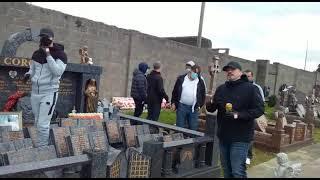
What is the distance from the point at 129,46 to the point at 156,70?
584cm

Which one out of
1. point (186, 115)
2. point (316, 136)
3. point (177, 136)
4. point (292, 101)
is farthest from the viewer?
point (292, 101)

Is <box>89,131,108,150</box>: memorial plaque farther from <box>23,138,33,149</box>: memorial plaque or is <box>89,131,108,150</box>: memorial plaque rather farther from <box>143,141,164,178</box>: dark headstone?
<box>143,141,164,178</box>: dark headstone

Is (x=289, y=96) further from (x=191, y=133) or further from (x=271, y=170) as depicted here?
(x=191, y=133)

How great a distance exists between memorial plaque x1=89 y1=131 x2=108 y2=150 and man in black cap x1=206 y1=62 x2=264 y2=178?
1653 mm

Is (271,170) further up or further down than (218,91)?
further down

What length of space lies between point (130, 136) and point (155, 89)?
1.88 m

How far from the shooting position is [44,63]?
4.88 m

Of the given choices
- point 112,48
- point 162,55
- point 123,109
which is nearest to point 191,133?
point 123,109

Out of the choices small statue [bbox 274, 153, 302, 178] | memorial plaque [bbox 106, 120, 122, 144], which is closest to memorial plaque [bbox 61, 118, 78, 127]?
memorial plaque [bbox 106, 120, 122, 144]

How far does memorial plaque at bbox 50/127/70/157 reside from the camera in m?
4.57

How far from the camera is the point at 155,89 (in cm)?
749

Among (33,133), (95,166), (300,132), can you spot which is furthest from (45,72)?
(300,132)

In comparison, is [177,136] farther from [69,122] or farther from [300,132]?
[300,132]

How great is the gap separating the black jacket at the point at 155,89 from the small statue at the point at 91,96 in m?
1.09
